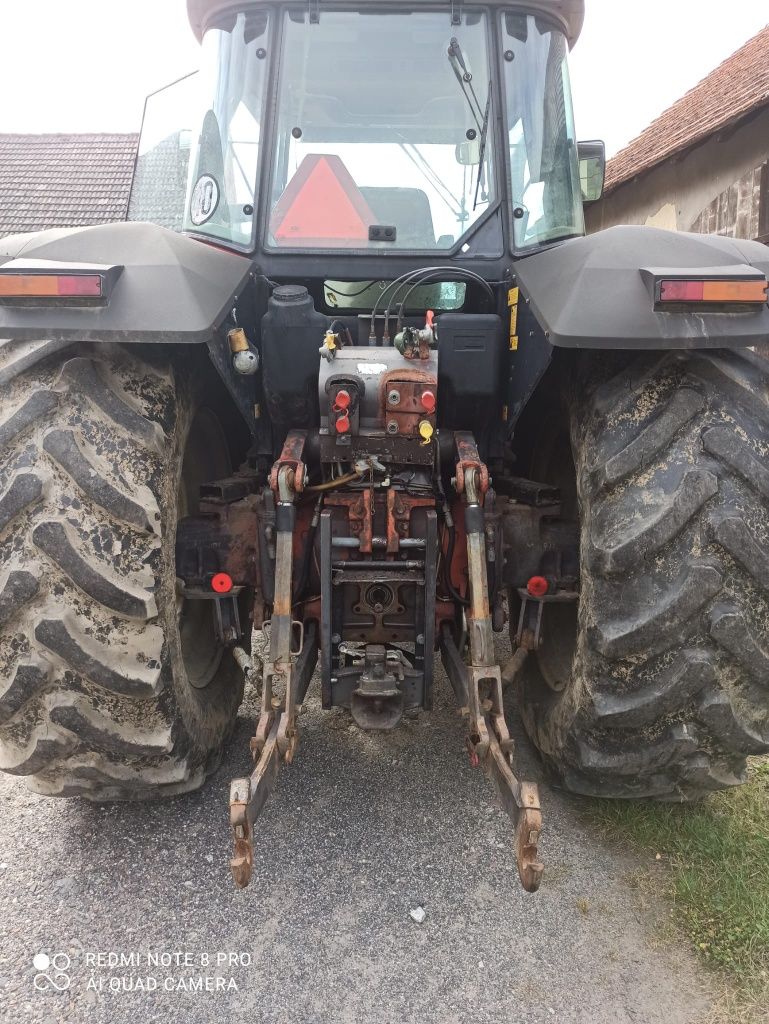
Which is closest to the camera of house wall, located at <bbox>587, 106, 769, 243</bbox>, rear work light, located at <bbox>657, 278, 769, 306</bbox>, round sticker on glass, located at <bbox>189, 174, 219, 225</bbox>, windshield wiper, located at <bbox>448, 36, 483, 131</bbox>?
rear work light, located at <bbox>657, 278, 769, 306</bbox>

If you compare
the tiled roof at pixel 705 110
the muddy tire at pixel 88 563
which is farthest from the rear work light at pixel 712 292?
the tiled roof at pixel 705 110

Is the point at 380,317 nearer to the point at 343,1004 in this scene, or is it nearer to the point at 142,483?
the point at 142,483

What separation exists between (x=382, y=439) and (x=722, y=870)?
67.0 inches

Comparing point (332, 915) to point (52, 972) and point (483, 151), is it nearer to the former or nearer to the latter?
point (52, 972)

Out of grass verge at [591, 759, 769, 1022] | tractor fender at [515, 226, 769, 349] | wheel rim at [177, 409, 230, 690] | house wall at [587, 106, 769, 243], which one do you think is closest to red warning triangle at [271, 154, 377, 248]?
wheel rim at [177, 409, 230, 690]

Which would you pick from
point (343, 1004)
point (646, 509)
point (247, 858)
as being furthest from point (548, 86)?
point (343, 1004)

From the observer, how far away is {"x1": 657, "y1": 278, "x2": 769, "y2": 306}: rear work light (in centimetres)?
195

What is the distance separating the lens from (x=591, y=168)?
3.33m

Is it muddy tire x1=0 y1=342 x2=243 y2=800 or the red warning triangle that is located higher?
the red warning triangle

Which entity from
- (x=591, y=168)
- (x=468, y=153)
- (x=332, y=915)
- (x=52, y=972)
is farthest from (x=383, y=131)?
(x=52, y=972)

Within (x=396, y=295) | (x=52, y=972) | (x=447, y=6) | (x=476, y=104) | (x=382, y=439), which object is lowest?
(x=52, y=972)

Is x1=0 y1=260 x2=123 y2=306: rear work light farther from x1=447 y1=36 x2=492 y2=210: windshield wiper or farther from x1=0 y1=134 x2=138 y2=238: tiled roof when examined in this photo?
x1=0 y1=134 x2=138 y2=238: tiled roof

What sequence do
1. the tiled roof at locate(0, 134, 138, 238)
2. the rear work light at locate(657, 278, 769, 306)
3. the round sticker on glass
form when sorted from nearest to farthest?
the rear work light at locate(657, 278, 769, 306)
the round sticker on glass
the tiled roof at locate(0, 134, 138, 238)

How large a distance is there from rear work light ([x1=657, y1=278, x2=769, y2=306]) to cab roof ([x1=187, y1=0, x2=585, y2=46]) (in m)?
1.49
